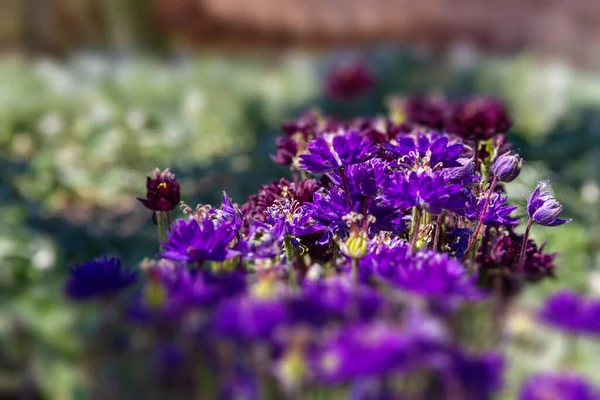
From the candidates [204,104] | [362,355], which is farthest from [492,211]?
[204,104]

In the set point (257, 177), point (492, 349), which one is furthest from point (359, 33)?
point (492, 349)

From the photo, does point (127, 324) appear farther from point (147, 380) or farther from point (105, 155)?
point (105, 155)

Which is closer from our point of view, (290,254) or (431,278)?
(431,278)

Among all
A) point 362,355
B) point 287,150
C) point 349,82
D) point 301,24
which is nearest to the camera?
point 362,355

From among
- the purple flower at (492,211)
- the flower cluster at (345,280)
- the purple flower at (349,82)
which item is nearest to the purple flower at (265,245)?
the flower cluster at (345,280)

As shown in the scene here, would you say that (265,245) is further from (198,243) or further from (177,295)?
(177,295)

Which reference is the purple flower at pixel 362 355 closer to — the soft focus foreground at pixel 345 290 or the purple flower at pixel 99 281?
the soft focus foreground at pixel 345 290

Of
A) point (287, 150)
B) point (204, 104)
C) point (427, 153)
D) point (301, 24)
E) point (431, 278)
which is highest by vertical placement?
point (301, 24)

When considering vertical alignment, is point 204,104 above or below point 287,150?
above
